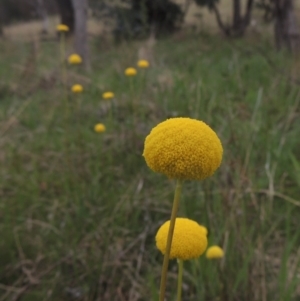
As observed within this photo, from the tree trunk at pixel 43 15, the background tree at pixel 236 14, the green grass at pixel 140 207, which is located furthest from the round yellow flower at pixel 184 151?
the tree trunk at pixel 43 15

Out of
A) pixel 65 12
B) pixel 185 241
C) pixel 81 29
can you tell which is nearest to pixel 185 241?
pixel 185 241

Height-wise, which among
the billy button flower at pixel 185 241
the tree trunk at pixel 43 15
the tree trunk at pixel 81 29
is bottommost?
the tree trunk at pixel 43 15

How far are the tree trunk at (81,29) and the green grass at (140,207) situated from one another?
9.22 feet

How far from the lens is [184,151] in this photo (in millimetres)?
541

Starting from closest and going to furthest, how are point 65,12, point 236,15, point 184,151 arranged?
point 184,151, point 236,15, point 65,12

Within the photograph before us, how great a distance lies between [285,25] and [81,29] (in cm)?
227

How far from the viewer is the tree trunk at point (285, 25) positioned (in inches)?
211

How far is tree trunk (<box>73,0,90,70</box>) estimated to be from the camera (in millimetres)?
5441

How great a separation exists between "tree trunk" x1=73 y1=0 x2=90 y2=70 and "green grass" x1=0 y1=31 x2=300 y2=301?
2.81 metres

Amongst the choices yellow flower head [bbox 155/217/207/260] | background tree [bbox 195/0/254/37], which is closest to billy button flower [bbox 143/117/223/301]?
yellow flower head [bbox 155/217/207/260]

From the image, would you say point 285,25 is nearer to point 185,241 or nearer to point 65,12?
point 185,241

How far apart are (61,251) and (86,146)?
0.90 metres

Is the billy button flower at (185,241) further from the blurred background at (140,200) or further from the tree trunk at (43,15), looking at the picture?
the tree trunk at (43,15)

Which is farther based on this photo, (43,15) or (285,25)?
(43,15)
